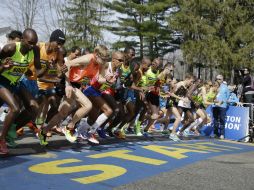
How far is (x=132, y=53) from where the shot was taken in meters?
10.2

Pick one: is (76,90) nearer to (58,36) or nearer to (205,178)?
(58,36)

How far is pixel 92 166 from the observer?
6.79 metres

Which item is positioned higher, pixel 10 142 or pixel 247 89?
pixel 247 89

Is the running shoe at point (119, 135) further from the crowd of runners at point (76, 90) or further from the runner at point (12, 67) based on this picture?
the runner at point (12, 67)

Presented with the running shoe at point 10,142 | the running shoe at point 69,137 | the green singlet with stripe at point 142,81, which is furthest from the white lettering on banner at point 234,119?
the running shoe at point 10,142

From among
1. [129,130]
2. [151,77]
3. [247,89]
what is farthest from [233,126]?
[151,77]

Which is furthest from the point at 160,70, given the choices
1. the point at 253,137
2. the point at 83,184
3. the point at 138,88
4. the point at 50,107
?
the point at 83,184

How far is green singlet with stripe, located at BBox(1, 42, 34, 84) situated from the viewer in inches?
260

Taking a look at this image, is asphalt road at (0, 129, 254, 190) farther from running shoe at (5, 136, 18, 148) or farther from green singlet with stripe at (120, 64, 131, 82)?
green singlet with stripe at (120, 64, 131, 82)

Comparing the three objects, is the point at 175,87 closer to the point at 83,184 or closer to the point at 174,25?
the point at 83,184

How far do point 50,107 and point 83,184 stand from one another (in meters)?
4.17

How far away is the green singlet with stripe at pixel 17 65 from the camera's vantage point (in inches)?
260

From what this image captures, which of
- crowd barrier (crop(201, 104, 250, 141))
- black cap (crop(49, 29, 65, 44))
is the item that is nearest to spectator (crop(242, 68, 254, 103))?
crowd barrier (crop(201, 104, 250, 141))

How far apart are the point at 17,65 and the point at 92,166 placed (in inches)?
78.5
